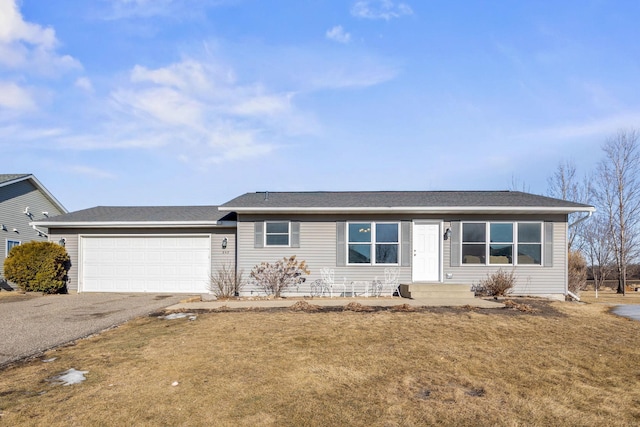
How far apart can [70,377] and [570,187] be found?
1216 inches

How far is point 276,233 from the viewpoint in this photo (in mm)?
13078

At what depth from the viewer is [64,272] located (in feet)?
47.2

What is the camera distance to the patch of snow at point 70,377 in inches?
182

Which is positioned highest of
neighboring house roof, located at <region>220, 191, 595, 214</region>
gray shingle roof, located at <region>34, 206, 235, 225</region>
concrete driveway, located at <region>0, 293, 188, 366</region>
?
neighboring house roof, located at <region>220, 191, 595, 214</region>

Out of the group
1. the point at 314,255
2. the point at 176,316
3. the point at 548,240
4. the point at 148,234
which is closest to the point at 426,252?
the point at 314,255

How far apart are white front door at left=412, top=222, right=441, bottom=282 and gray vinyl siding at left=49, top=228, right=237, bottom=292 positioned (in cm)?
591

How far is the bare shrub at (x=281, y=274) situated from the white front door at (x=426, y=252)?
11.1ft

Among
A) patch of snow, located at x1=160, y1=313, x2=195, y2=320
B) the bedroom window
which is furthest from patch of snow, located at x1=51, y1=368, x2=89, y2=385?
the bedroom window

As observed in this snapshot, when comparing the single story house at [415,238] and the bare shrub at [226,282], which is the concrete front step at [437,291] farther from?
the bare shrub at [226,282]

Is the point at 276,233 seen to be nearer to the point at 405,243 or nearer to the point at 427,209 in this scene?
the point at 405,243

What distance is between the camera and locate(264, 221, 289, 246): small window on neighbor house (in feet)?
42.8

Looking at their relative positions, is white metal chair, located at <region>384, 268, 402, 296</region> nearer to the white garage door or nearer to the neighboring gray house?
the white garage door

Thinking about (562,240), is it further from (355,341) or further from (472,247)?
(355,341)

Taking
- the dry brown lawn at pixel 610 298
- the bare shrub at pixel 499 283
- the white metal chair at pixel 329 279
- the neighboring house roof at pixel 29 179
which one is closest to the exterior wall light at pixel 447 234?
the bare shrub at pixel 499 283
